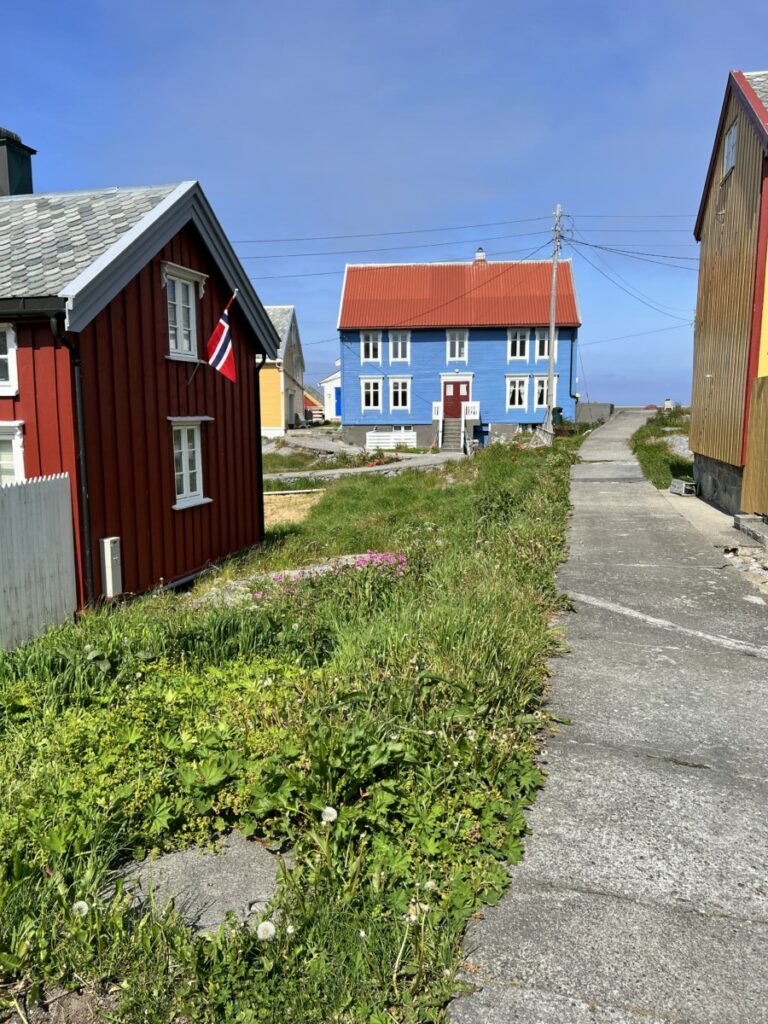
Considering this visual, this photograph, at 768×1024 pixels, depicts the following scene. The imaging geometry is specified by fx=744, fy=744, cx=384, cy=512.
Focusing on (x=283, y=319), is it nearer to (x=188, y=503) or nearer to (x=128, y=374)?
(x=188, y=503)

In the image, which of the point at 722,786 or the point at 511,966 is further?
the point at 722,786

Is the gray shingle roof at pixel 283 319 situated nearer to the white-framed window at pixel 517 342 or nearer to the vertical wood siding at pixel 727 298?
the white-framed window at pixel 517 342

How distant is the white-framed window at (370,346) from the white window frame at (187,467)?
98.4ft

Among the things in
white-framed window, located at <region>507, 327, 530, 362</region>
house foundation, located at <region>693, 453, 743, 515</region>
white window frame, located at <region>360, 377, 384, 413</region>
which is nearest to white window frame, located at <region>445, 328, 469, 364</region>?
Result: white-framed window, located at <region>507, 327, 530, 362</region>

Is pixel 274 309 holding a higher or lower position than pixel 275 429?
higher

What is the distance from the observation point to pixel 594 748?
14.9ft

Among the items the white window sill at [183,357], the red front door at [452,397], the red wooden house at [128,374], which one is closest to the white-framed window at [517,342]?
the red front door at [452,397]

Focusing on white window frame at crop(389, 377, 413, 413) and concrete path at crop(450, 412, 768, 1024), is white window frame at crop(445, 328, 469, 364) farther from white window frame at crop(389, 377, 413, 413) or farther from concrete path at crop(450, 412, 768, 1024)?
concrete path at crop(450, 412, 768, 1024)

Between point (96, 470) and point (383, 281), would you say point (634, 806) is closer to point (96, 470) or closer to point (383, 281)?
point (96, 470)

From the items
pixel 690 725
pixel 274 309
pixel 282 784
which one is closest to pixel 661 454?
pixel 690 725

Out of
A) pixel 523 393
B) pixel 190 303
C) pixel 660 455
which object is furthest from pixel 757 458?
pixel 523 393

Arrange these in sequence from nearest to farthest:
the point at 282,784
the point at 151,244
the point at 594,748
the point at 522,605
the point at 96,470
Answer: the point at 282,784 < the point at 594,748 < the point at 522,605 < the point at 96,470 < the point at 151,244

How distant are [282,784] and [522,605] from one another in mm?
3438

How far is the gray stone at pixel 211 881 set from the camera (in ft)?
10.2
